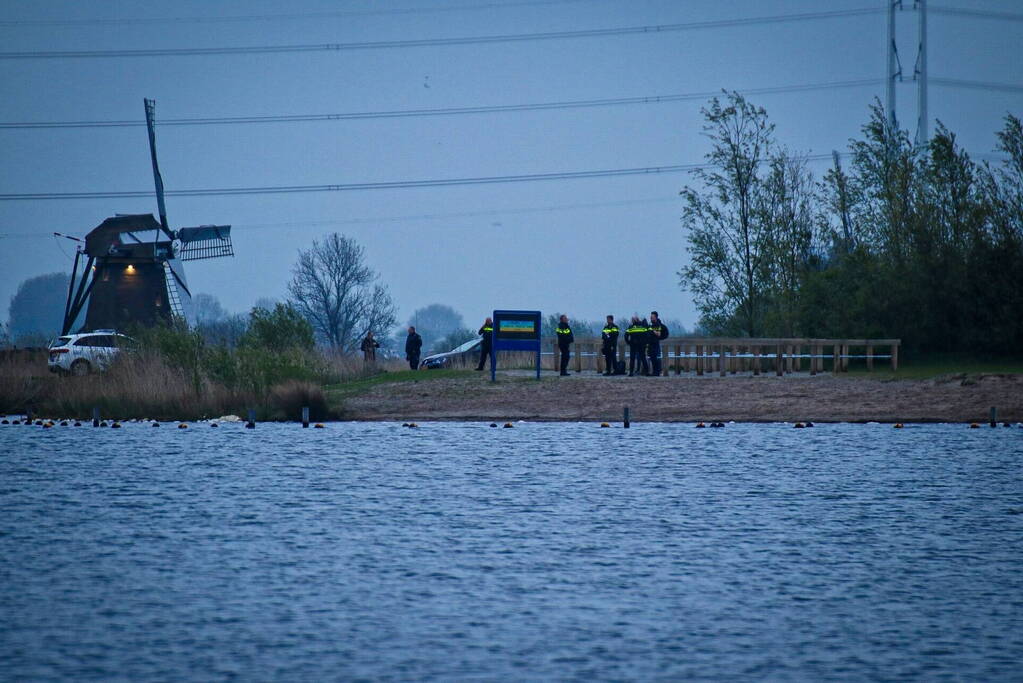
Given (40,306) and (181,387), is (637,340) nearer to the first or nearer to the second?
(181,387)

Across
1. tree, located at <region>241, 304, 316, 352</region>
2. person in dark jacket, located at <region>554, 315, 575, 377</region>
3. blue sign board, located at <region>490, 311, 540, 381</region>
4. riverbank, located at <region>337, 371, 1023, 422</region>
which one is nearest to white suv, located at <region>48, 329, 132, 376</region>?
tree, located at <region>241, 304, 316, 352</region>

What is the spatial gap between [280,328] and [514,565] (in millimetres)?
32039

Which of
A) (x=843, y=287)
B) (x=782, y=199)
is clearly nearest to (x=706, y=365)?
(x=843, y=287)

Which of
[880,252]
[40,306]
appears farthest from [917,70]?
[40,306]

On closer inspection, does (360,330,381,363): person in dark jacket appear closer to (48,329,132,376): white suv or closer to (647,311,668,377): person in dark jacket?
(48,329,132,376): white suv

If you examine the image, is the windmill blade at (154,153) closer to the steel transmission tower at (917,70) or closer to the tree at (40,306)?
the steel transmission tower at (917,70)

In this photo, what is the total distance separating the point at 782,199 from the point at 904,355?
396 inches

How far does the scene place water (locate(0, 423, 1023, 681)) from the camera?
10125mm

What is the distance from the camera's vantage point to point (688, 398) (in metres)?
34.8

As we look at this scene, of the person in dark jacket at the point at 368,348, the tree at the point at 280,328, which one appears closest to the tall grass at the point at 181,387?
the tree at the point at 280,328

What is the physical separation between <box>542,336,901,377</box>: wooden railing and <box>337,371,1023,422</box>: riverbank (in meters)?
3.69

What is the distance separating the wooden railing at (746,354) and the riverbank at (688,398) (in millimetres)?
3685

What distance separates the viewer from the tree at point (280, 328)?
44.3 meters

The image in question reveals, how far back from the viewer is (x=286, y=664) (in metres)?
9.83
